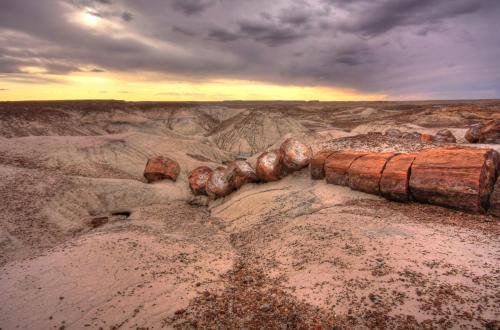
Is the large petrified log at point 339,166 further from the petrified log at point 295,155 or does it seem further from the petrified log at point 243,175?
the petrified log at point 243,175

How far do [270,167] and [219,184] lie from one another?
2.05 metres

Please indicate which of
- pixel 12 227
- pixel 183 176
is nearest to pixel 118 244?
pixel 12 227

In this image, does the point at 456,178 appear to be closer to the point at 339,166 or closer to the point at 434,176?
the point at 434,176

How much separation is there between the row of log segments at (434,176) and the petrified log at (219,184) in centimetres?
420

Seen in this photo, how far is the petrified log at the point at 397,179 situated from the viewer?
734cm

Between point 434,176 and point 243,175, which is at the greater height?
point 434,176

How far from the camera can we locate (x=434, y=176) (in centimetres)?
689

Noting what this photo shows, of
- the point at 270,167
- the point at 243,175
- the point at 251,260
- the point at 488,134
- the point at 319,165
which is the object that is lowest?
the point at 251,260

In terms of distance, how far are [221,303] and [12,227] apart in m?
7.13

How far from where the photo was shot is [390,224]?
6.17 m

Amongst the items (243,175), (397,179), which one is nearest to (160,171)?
(243,175)

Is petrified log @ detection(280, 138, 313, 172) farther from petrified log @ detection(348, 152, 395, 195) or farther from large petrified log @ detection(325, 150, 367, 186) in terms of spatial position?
petrified log @ detection(348, 152, 395, 195)

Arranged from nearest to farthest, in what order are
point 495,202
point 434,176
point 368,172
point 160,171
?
point 495,202, point 434,176, point 368,172, point 160,171

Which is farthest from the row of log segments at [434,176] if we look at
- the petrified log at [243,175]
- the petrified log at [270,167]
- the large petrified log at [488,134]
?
the large petrified log at [488,134]
